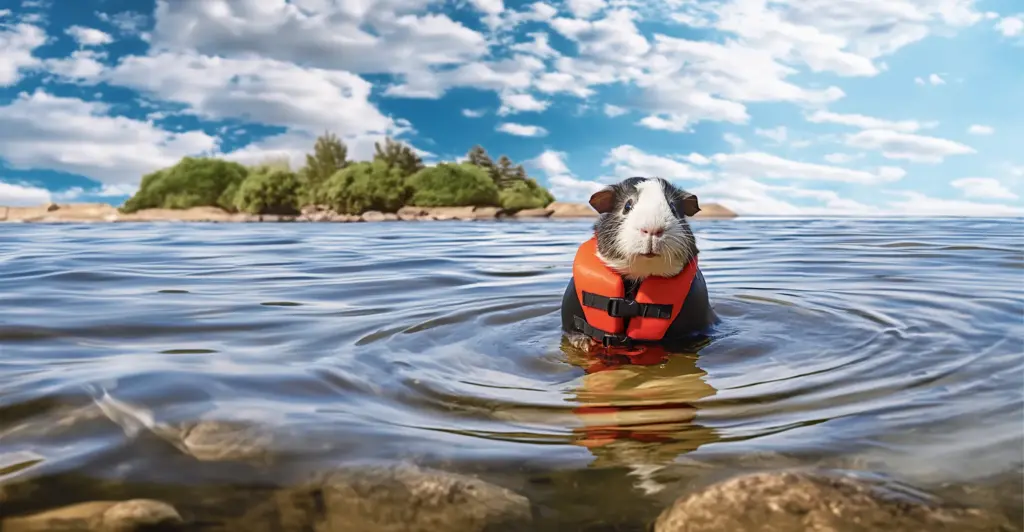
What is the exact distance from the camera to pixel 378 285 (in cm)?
1124

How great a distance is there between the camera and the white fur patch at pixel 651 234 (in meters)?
5.82

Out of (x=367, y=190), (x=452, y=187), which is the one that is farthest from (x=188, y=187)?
(x=452, y=187)

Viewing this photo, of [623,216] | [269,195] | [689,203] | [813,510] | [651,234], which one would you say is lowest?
[813,510]

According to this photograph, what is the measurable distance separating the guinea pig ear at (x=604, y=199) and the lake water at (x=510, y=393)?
1.23 m

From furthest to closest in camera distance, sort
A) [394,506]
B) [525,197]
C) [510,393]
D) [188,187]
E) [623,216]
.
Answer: [188,187] → [525,197] → [623,216] → [510,393] → [394,506]

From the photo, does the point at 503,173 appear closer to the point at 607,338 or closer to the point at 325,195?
the point at 325,195

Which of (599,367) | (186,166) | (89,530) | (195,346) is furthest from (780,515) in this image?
(186,166)

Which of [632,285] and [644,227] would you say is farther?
[632,285]

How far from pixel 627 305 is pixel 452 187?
8014 cm

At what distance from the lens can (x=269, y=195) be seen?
88.1 m

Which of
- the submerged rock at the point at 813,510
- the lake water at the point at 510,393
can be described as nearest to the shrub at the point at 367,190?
the lake water at the point at 510,393

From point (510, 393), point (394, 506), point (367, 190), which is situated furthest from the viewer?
point (367, 190)

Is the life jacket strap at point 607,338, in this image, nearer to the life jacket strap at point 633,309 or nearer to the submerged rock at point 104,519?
the life jacket strap at point 633,309

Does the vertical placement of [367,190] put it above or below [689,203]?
above
